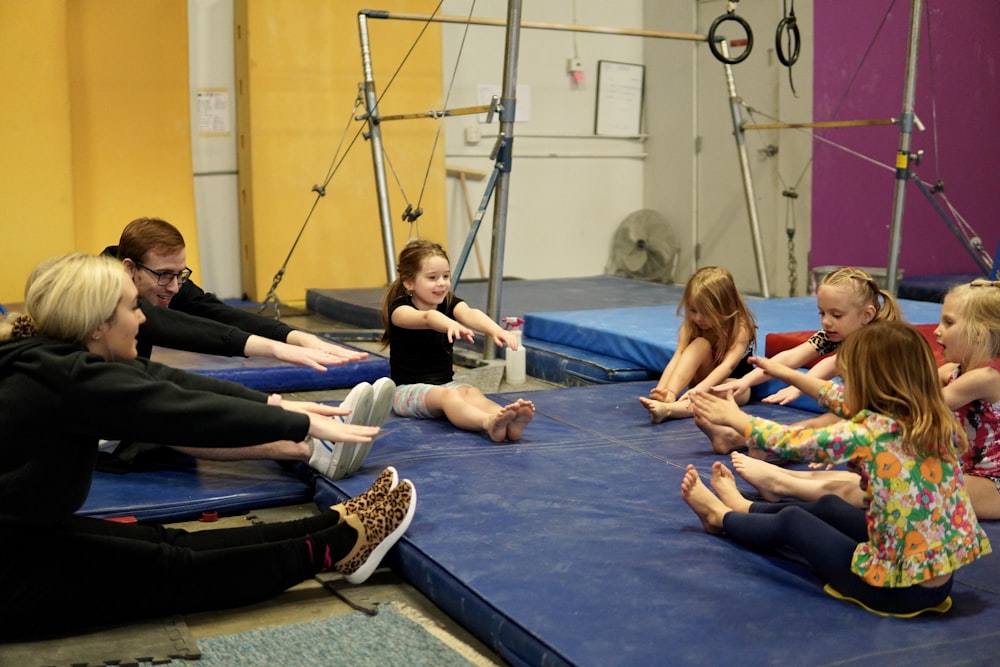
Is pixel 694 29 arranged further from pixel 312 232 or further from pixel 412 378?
pixel 412 378

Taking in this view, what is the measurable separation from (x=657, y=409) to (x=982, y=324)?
1327 millimetres

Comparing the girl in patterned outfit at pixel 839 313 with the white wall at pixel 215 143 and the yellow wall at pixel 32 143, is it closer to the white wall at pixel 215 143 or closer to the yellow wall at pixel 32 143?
the yellow wall at pixel 32 143

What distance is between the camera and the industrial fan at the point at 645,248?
348 inches

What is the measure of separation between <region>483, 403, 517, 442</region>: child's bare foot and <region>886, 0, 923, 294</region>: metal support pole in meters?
2.96

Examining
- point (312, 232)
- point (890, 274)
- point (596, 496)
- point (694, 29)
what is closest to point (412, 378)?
point (596, 496)

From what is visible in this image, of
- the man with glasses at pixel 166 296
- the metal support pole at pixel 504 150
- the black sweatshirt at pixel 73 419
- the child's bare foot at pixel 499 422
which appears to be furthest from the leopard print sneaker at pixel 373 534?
the metal support pole at pixel 504 150

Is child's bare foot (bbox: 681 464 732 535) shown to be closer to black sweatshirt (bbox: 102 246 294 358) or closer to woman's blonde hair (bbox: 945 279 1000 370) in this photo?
woman's blonde hair (bbox: 945 279 1000 370)

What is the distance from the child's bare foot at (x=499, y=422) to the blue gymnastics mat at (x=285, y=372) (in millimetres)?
1284

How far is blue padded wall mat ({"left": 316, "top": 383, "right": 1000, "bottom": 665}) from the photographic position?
2016 millimetres

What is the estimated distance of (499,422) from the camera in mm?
3512

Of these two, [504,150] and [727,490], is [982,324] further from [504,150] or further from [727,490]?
[504,150]

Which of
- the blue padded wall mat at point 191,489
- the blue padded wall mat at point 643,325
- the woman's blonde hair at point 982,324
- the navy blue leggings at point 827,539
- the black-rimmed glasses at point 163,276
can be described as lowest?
the blue padded wall mat at point 191,489

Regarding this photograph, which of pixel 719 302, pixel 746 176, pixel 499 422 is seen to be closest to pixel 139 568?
pixel 499 422

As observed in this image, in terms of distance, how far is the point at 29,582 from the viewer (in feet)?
7.34
